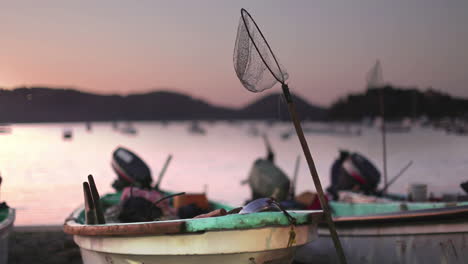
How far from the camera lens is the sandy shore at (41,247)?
31.2 feet

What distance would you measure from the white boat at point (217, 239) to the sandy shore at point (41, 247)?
14.5ft

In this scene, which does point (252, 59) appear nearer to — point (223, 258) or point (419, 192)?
point (223, 258)

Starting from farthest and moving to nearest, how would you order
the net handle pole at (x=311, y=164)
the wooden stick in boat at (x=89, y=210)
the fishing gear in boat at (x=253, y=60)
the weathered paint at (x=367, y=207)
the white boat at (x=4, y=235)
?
the weathered paint at (x=367, y=207)
the white boat at (x=4, y=235)
the wooden stick in boat at (x=89, y=210)
the fishing gear in boat at (x=253, y=60)
the net handle pole at (x=311, y=164)

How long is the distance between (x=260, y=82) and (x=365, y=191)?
7169mm

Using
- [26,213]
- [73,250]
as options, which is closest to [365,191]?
[73,250]

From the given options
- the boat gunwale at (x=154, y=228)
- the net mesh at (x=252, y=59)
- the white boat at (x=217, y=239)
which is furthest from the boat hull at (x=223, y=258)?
the net mesh at (x=252, y=59)

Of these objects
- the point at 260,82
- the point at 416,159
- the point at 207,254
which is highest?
the point at 260,82

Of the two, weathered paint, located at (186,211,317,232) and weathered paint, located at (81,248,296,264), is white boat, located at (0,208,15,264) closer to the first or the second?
weathered paint, located at (81,248,296,264)

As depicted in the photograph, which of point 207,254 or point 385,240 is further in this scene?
point 385,240

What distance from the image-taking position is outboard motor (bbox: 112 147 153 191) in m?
10.2

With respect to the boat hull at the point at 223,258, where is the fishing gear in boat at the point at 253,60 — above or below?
above

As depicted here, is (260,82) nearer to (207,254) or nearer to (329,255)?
(207,254)

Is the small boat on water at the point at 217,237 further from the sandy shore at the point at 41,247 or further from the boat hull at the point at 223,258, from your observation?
the sandy shore at the point at 41,247

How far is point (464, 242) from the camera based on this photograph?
23.9ft
